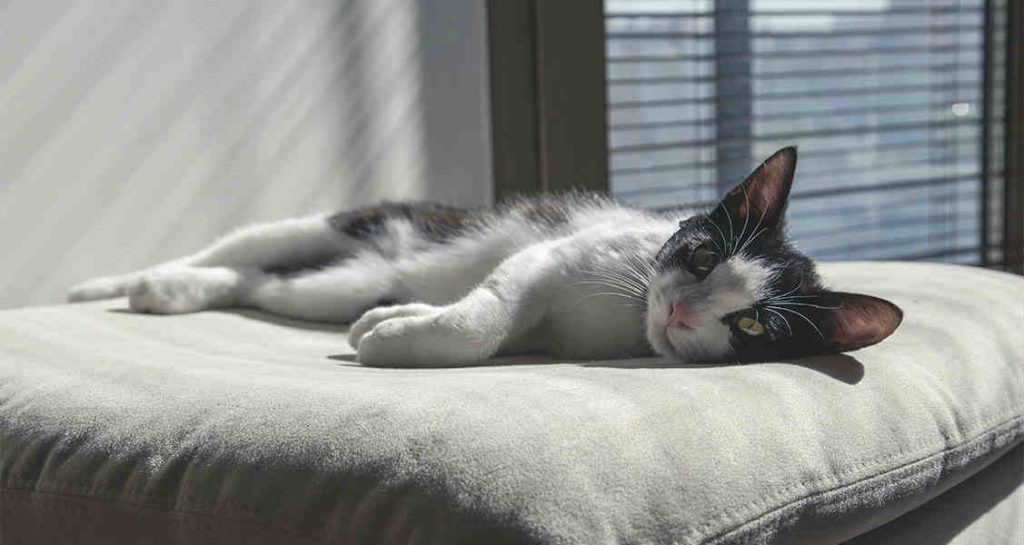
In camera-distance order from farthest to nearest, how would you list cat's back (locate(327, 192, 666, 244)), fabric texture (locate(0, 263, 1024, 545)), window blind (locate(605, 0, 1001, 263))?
window blind (locate(605, 0, 1001, 263)) → cat's back (locate(327, 192, 666, 244)) → fabric texture (locate(0, 263, 1024, 545))

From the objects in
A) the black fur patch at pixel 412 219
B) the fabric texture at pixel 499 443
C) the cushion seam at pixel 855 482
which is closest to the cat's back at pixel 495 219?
the black fur patch at pixel 412 219

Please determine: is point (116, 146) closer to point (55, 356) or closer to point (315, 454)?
point (55, 356)

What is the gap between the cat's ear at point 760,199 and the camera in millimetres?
1226

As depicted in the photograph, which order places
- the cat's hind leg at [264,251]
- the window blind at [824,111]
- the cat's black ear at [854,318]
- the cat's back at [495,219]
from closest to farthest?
the cat's black ear at [854,318]
the cat's back at [495,219]
the cat's hind leg at [264,251]
the window blind at [824,111]

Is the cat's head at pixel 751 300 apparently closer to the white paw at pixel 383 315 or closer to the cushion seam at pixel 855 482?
the cushion seam at pixel 855 482

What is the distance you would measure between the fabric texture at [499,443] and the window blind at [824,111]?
4.94ft

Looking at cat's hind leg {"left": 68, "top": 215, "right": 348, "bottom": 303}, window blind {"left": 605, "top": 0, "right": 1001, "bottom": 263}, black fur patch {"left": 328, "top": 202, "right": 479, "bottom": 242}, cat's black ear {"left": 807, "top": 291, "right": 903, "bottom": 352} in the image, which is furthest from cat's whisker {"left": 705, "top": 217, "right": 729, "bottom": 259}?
window blind {"left": 605, "top": 0, "right": 1001, "bottom": 263}

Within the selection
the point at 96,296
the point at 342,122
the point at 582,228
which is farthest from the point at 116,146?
the point at 582,228

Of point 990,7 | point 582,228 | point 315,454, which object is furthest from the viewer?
point 990,7

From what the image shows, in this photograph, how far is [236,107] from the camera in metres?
2.16

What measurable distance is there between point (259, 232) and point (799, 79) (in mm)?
1761

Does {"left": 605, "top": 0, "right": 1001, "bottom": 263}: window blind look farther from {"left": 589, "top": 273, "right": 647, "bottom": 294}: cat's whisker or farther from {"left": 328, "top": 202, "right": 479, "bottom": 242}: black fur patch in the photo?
{"left": 589, "top": 273, "right": 647, "bottom": 294}: cat's whisker

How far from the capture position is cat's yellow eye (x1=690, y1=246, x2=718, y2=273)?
3.92 feet

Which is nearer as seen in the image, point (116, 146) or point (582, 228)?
point (582, 228)
